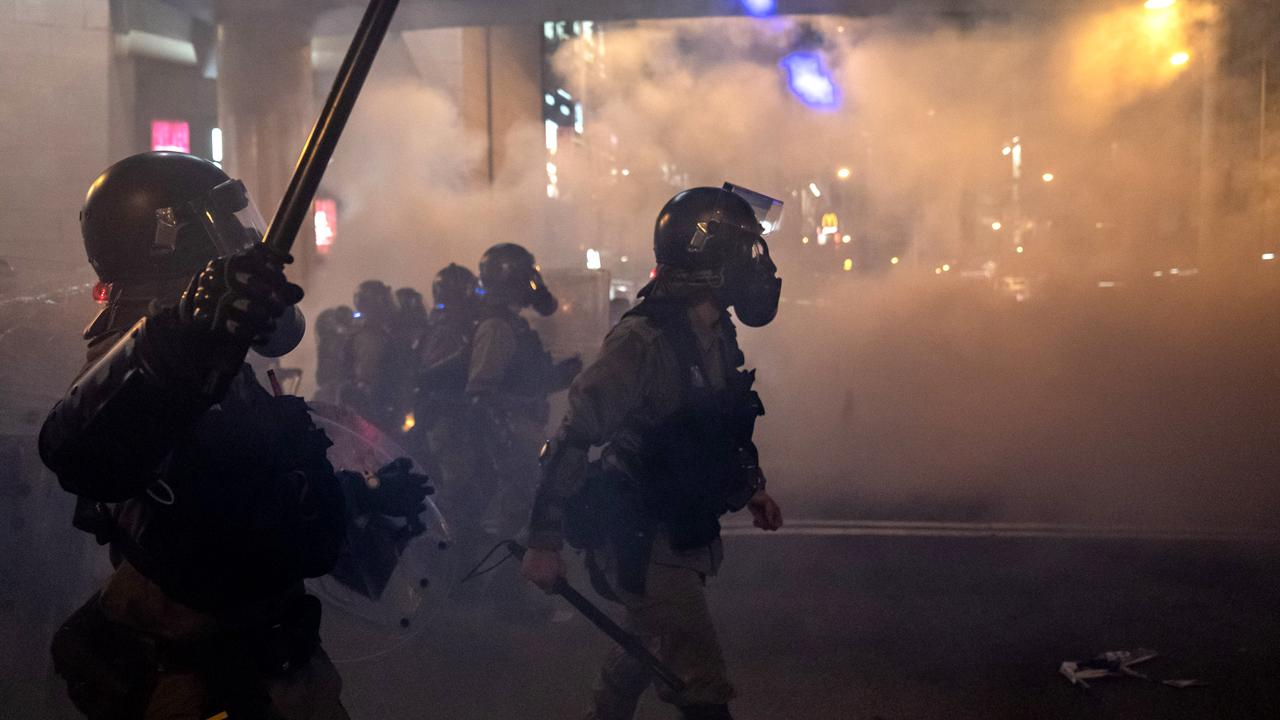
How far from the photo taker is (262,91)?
29.9 ft

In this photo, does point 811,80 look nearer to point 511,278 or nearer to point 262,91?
point 262,91

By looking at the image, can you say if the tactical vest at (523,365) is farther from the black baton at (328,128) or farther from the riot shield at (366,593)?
the black baton at (328,128)

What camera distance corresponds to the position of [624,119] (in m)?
13.9

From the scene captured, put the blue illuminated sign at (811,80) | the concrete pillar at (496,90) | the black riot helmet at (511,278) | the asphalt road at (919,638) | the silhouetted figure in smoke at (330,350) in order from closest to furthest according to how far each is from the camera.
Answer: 1. the asphalt road at (919,638)
2. the black riot helmet at (511,278)
3. the silhouetted figure in smoke at (330,350)
4. the blue illuminated sign at (811,80)
5. the concrete pillar at (496,90)

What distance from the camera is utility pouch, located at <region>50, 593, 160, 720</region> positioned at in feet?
5.94

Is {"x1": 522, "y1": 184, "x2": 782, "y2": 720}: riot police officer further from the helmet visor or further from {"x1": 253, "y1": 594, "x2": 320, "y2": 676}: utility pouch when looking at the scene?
{"x1": 253, "y1": 594, "x2": 320, "y2": 676}: utility pouch

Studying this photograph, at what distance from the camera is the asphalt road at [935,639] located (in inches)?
146

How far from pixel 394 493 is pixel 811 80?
11.3 m

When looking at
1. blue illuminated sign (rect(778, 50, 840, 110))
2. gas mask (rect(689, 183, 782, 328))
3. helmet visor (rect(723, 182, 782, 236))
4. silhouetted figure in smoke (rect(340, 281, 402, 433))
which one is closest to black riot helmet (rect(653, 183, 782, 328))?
gas mask (rect(689, 183, 782, 328))

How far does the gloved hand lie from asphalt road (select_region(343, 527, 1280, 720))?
102 inches

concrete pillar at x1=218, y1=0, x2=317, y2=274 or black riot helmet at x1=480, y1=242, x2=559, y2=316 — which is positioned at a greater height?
concrete pillar at x1=218, y1=0, x2=317, y2=274

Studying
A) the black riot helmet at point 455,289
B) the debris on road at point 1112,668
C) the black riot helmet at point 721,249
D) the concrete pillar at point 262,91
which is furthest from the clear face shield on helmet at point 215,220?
the concrete pillar at point 262,91

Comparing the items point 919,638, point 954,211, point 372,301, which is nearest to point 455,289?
point 372,301

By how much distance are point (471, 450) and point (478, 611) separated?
2.57 ft
